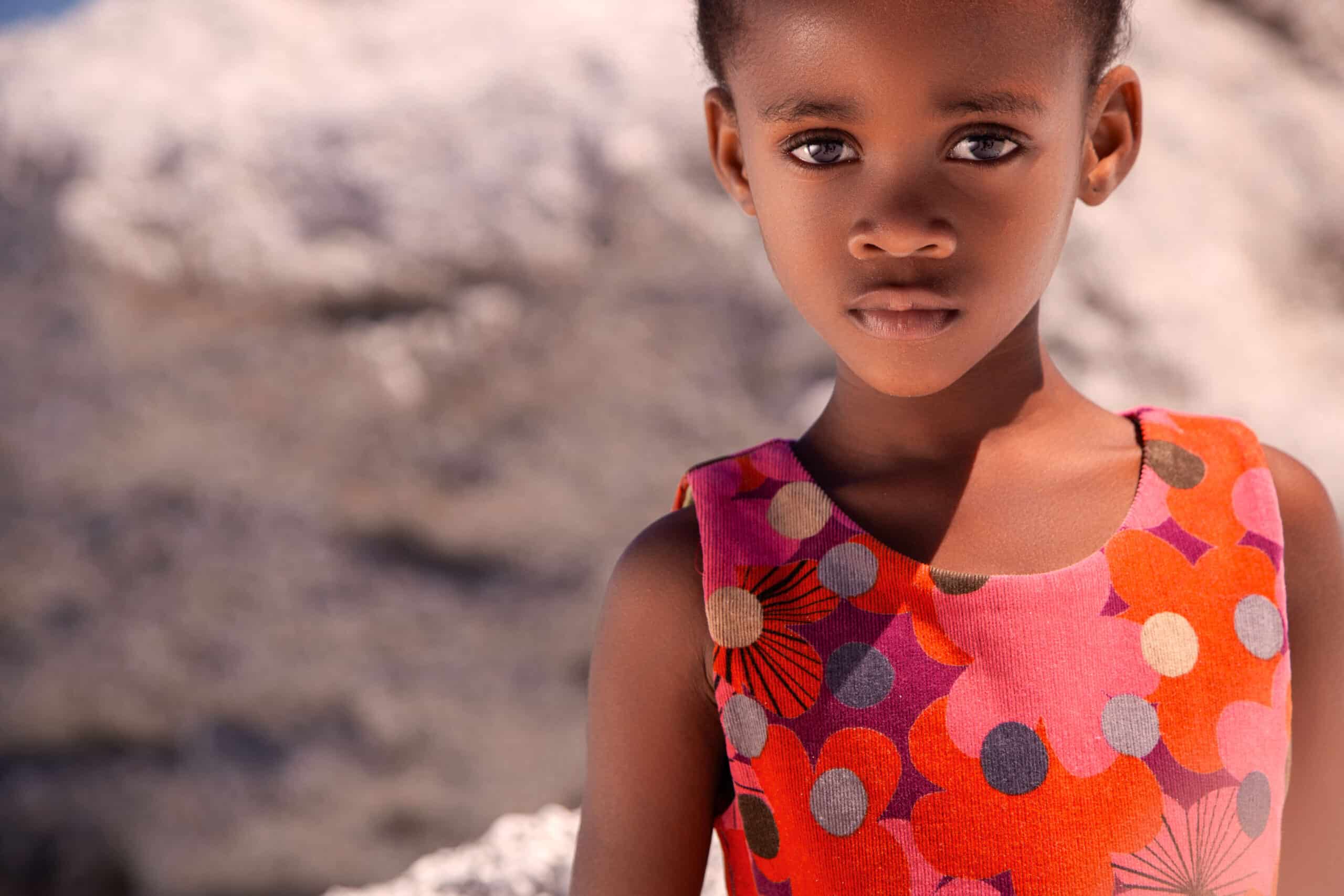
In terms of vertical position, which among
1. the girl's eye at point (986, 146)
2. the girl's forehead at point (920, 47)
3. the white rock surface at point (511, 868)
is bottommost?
the white rock surface at point (511, 868)

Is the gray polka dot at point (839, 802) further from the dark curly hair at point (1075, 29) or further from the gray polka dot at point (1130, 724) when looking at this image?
the dark curly hair at point (1075, 29)

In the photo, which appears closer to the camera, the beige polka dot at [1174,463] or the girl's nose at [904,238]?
the girl's nose at [904,238]

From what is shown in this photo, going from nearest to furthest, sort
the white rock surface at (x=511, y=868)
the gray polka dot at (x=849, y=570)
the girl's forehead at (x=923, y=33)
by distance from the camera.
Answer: the girl's forehead at (x=923, y=33) < the gray polka dot at (x=849, y=570) < the white rock surface at (x=511, y=868)

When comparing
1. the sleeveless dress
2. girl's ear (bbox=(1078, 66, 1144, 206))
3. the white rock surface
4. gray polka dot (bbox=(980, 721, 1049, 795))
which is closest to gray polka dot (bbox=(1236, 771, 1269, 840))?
the sleeveless dress

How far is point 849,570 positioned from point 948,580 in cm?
6

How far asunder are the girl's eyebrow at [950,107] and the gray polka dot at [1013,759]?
0.33m

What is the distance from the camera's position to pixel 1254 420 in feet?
5.47

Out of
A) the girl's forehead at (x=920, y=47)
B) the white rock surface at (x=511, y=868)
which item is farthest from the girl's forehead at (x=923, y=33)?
the white rock surface at (x=511, y=868)

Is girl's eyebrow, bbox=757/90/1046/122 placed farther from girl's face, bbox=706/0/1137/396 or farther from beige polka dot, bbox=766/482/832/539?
beige polka dot, bbox=766/482/832/539

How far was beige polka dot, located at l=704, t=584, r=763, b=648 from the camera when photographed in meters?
0.76

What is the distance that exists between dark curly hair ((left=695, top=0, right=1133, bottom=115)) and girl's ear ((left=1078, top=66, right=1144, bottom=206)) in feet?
0.05

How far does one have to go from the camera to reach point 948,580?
29.8 inches

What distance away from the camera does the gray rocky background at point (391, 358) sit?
178 centimetres

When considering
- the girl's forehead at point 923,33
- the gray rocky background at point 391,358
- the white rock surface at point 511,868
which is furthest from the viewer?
the gray rocky background at point 391,358
